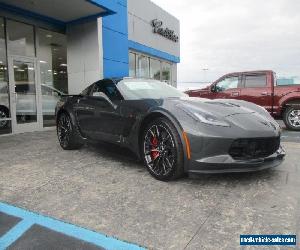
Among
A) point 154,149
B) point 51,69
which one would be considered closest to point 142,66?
point 51,69

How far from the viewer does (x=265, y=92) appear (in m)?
8.53

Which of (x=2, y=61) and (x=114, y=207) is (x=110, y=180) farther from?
(x=2, y=61)

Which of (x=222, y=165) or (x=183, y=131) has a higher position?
(x=183, y=131)

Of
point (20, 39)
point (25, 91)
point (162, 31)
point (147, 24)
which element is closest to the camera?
point (20, 39)

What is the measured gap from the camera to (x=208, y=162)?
3098mm

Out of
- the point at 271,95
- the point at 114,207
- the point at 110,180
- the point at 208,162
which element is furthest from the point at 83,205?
the point at 271,95

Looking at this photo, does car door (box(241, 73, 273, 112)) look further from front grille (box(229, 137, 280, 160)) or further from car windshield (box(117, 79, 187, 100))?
front grille (box(229, 137, 280, 160))

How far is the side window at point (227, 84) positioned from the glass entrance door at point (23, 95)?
5468mm

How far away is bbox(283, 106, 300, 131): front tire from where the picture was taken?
26.8ft

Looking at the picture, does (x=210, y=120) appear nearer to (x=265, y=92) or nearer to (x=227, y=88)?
(x=265, y=92)

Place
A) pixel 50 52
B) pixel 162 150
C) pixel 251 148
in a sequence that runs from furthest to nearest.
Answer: pixel 50 52
pixel 162 150
pixel 251 148

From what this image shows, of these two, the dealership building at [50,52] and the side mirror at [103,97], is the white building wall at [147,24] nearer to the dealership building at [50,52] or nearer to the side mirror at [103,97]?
the dealership building at [50,52]

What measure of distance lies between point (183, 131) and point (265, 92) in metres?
6.12

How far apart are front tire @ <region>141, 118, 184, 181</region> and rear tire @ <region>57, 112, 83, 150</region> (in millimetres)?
1818
